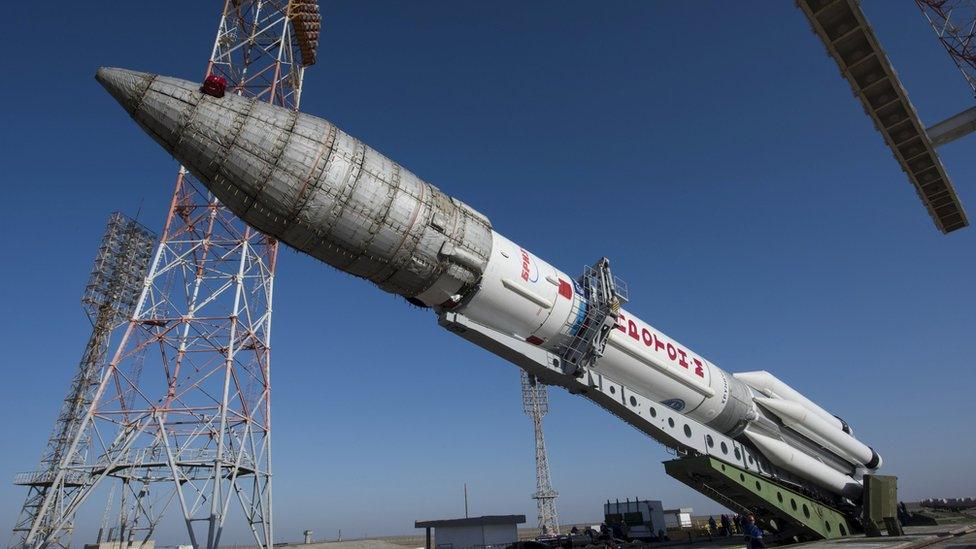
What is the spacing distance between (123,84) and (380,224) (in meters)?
5.36

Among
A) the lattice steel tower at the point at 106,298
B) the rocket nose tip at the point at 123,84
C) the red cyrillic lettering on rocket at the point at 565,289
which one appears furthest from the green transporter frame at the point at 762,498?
the lattice steel tower at the point at 106,298

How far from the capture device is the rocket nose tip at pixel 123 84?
414 inches

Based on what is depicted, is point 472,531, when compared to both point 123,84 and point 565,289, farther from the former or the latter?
point 123,84

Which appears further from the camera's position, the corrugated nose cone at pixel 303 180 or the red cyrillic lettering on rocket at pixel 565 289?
the red cyrillic lettering on rocket at pixel 565 289

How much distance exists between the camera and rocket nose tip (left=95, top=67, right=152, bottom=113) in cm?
1051

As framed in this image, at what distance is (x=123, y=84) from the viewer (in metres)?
10.5

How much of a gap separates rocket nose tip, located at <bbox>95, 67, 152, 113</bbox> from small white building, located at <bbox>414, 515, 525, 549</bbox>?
1893 cm

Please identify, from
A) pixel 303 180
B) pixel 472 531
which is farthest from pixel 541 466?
pixel 303 180

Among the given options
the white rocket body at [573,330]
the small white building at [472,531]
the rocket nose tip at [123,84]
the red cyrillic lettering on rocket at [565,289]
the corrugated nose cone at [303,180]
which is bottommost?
the small white building at [472,531]

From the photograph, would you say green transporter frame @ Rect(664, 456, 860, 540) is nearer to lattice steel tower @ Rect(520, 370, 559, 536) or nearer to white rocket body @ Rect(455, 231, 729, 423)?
white rocket body @ Rect(455, 231, 729, 423)

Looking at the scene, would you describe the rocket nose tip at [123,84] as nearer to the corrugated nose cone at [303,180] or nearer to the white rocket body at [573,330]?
the corrugated nose cone at [303,180]

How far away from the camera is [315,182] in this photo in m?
10.8

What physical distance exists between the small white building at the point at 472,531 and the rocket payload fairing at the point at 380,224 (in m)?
10.5

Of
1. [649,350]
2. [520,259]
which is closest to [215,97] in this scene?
[520,259]
